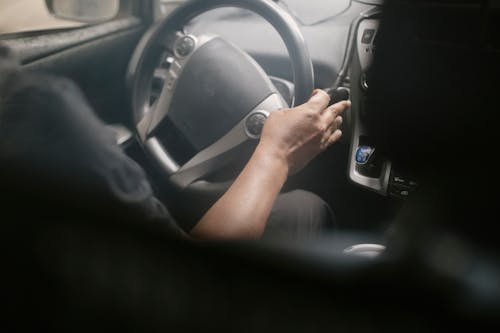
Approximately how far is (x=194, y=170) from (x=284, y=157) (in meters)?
0.22

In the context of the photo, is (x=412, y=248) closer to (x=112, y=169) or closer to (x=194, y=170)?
(x=112, y=169)

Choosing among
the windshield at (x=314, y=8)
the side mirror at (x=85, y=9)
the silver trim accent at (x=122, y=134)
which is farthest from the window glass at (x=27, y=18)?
the windshield at (x=314, y=8)

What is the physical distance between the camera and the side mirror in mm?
1285

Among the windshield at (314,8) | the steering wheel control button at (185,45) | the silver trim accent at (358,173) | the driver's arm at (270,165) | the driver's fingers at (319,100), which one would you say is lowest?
the silver trim accent at (358,173)

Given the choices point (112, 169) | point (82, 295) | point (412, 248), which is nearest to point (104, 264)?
point (82, 295)

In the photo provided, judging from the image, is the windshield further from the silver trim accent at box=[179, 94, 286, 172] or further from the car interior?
the silver trim accent at box=[179, 94, 286, 172]

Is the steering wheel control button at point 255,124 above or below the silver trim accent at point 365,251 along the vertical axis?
above

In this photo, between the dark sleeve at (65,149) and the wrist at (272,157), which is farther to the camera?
the wrist at (272,157)

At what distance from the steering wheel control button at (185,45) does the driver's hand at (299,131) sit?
0.71ft

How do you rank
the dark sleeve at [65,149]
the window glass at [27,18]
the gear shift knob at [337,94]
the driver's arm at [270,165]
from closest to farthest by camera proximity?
the dark sleeve at [65,149] → the driver's arm at [270,165] → the gear shift knob at [337,94] → the window glass at [27,18]

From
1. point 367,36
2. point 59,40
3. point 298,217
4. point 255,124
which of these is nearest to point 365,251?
point 298,217

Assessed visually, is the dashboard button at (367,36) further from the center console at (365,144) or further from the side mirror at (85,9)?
the side mirror at (85,9)

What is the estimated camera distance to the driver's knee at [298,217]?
1014 millimetres

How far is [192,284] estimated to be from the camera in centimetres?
79
